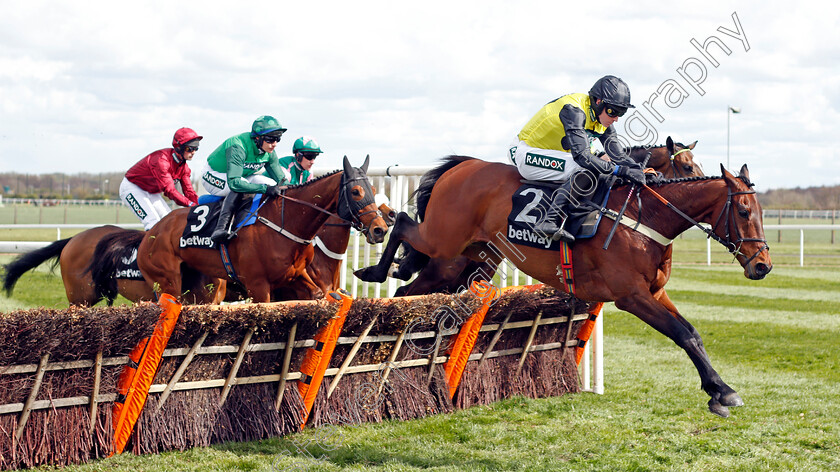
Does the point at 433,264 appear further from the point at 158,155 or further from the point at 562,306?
the point at 158,155

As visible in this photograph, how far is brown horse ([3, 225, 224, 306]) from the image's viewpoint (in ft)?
21.4

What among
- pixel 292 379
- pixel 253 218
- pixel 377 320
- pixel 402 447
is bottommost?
pixel 402 447

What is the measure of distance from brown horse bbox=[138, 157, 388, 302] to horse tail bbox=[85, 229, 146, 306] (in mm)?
1006

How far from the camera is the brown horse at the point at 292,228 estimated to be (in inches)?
221

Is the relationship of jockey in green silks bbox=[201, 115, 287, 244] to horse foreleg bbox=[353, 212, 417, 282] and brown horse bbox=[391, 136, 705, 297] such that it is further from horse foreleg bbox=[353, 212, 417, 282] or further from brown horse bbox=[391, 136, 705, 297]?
brown horse bbox=[391, 136, 705, 297]

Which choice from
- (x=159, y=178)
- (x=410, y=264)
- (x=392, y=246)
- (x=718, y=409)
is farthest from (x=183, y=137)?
(x=718, y=409)

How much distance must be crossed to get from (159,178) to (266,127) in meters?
1.25

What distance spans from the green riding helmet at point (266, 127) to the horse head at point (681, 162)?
2.99 m

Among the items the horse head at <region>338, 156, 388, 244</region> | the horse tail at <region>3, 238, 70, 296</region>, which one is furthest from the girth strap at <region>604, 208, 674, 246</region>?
the horse tail at <region>3, 238, 70, 296</region>

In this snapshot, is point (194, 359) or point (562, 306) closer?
point (194, 359)

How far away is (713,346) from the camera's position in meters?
8.83

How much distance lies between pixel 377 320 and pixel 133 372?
4.92ft

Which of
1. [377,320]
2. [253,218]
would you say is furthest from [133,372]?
[253,218]

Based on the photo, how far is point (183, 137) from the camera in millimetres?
6488
